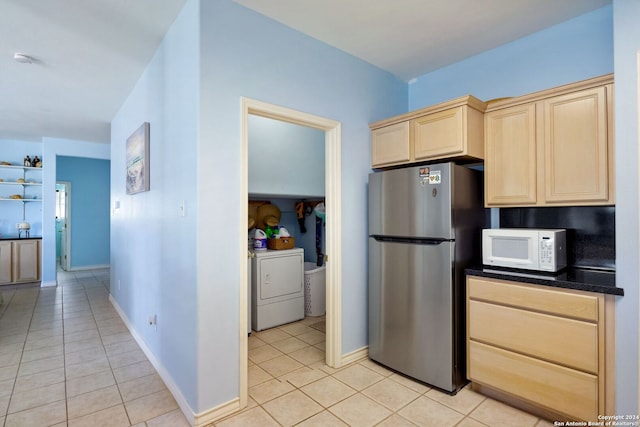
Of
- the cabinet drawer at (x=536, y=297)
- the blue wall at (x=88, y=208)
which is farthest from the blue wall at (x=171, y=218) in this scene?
the blue wall at (x=88, y=208)

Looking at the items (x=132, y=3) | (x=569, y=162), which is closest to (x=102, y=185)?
(x=132, y=3)

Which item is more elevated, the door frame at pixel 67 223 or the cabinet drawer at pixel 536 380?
the door frame at pixel 67 223

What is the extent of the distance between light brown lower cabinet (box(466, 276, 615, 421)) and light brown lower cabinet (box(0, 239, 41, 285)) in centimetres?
708

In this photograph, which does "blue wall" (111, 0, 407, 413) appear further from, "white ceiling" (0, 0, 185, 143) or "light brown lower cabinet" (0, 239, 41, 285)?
"light brown lower cabinet" (0, 239, 41, 285)

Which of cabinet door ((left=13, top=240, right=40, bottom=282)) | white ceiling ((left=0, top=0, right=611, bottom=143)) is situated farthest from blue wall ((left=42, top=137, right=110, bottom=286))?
white ceiling ((left=0, top=0, right=611, bottom=143))

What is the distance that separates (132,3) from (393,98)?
2255 millimetres

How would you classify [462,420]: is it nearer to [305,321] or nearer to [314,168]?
[305,321]

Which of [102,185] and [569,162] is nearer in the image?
[569,162]

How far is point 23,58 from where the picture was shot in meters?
2.73

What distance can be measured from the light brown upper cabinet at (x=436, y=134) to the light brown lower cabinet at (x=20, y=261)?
6.48 meters

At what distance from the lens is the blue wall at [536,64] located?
2.23m

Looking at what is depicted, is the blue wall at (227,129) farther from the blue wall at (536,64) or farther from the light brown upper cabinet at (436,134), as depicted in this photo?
the light brown upper cabinet at (436,134)

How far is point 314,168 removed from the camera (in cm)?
410

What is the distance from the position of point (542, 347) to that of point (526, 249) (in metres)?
0.60
